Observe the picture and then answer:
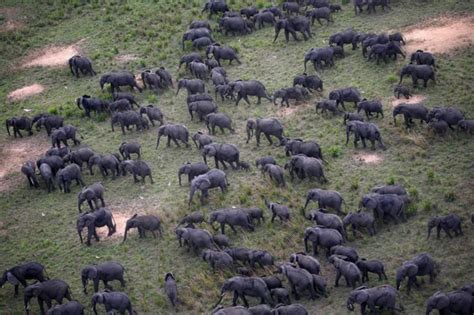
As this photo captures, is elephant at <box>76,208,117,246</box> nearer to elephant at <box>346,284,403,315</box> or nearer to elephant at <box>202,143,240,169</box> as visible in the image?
elephant at <box>202,143,240,169</box>

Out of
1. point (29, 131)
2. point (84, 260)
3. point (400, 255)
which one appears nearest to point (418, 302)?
point (400, 255)

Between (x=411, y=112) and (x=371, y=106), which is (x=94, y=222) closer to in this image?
(x=371, y=106)

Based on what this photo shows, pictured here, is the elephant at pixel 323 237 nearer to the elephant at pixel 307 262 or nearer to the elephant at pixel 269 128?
the elephant at pixel 307 262

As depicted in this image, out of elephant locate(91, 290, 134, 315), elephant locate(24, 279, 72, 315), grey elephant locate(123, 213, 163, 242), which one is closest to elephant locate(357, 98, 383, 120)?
grey elephant locate(123, 213, 163, 242)

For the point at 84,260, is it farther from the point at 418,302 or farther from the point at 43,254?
the point at 418,302

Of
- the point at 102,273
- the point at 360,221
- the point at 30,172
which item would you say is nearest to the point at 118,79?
the point at 30,172

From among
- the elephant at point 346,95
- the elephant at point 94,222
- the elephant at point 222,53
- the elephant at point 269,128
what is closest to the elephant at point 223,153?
the elephant at point 269,128

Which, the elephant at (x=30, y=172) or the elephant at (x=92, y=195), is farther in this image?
the elephant at (x=30, y=172)
